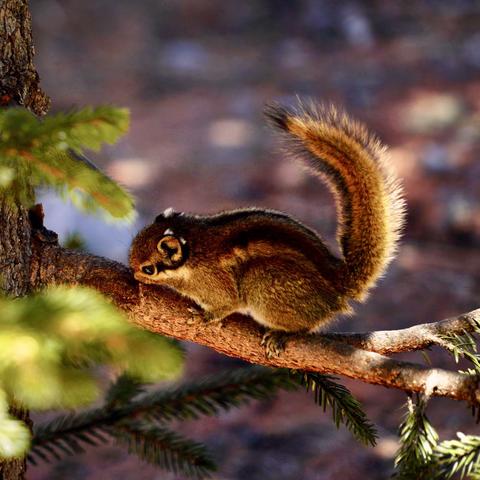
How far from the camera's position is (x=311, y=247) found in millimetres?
1457

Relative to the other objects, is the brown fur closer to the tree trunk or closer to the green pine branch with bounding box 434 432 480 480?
the tree trunk

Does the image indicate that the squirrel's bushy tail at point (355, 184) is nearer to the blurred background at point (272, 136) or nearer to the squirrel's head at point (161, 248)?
the squirrel's head at point (161, 248)

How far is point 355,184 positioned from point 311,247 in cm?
14

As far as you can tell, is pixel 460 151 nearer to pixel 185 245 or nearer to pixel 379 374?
pixel 185 245

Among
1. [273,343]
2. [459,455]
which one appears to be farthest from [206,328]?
[459,455]

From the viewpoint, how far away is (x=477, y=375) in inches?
41.8

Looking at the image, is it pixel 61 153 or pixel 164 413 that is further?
pixel 164 413

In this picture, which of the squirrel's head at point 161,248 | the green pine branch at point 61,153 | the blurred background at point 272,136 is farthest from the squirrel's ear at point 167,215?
the blurred background at point 272,136

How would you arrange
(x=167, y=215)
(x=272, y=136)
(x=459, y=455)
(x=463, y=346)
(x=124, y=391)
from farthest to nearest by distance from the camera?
(x=272, y=136), (x=167, y=215), (x=124, y=391), (x=463, y=346), (x=459, y=455)

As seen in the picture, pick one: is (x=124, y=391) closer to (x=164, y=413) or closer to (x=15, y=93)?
(x=164, y=413)

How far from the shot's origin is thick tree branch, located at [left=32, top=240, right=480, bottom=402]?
1.17 m

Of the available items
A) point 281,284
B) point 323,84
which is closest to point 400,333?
point 281,284

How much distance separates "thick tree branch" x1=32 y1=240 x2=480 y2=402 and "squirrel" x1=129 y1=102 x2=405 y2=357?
0.05 metres

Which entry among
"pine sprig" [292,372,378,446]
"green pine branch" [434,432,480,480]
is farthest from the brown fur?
"green pine branch" [434,432,480,480]
